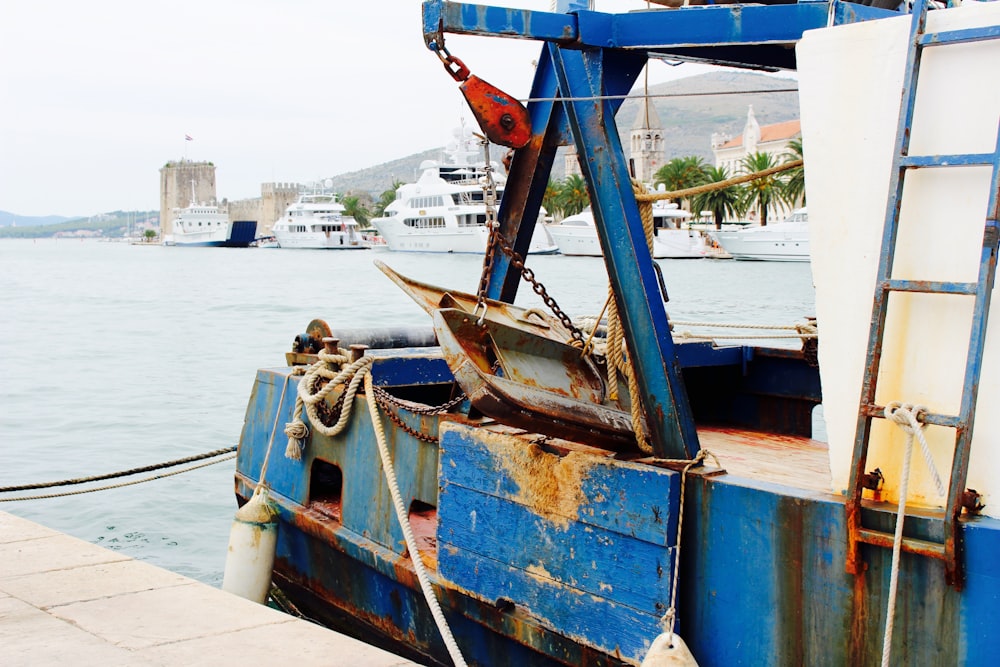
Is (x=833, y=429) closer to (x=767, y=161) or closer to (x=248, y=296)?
(x=248, y=296)

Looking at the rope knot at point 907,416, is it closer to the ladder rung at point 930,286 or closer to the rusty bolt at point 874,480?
the rusty bolt at point 874,480

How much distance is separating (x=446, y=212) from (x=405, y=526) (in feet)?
262

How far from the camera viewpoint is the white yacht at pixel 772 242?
2778 inches

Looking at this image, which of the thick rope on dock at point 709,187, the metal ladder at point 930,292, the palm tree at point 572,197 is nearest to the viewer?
the metal ladder at point 930,292

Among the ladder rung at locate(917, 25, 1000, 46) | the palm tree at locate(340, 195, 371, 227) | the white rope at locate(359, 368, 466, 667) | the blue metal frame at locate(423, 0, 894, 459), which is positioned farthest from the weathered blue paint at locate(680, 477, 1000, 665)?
the palm tree at locate(340, 195, 371, 227)

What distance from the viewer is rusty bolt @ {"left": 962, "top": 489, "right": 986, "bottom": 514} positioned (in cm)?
347

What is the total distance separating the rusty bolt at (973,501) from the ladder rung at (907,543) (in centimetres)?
15

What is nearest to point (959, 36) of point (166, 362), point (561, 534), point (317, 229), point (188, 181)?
point (561, 534)

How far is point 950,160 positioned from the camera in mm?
3408

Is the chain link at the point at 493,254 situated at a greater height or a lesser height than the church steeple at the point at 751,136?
lesser

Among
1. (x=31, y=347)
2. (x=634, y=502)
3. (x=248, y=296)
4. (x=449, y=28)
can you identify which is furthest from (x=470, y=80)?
(x=248, y=296)

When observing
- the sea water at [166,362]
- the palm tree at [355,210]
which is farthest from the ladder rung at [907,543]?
the palm tree at [355,210]

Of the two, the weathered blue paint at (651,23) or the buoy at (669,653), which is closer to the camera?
the buoy at (669,653)

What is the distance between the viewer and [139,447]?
51.8ft
